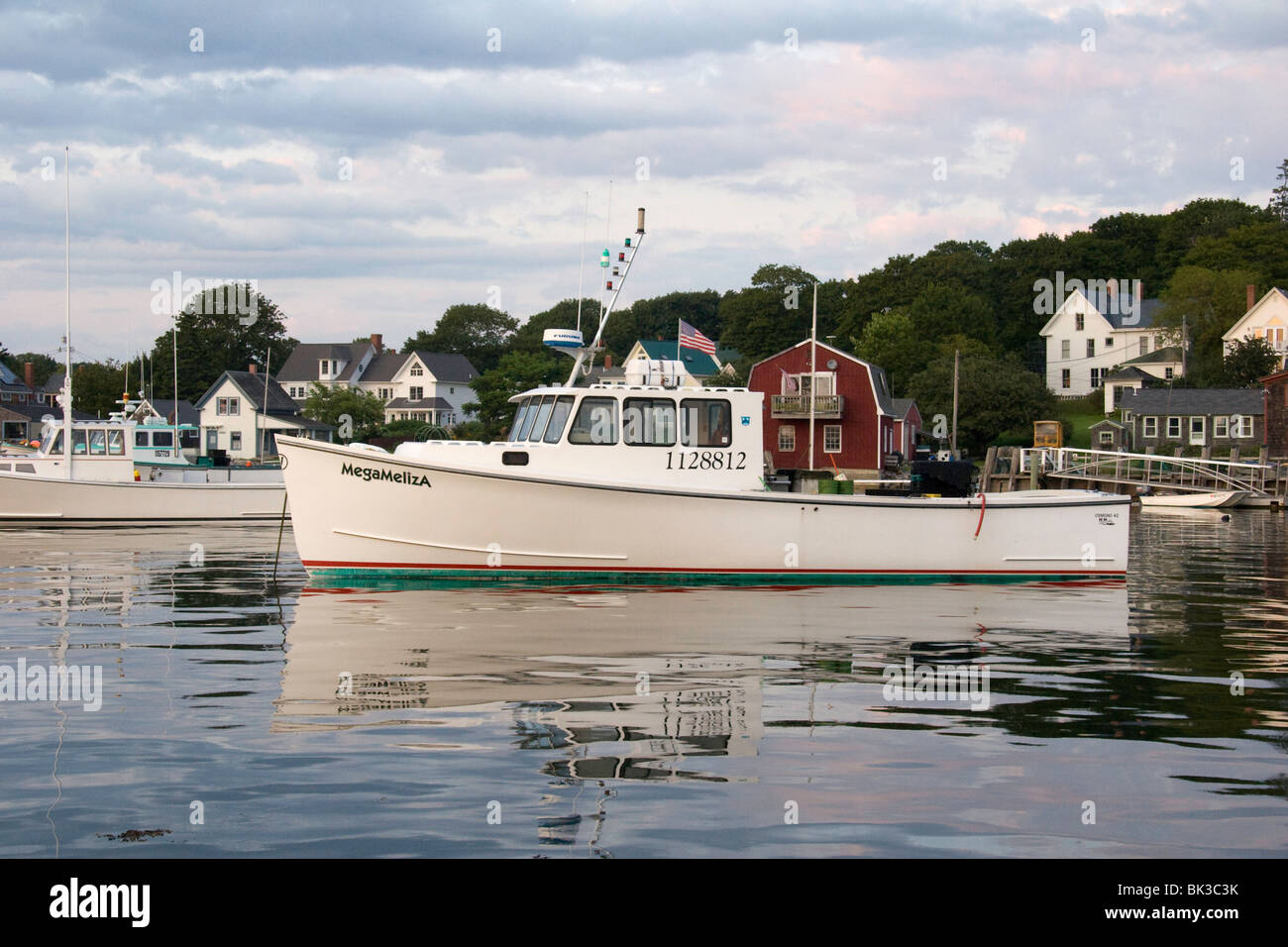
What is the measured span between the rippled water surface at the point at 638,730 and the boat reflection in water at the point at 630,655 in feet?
0.13

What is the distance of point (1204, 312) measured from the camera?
81250 millimetres

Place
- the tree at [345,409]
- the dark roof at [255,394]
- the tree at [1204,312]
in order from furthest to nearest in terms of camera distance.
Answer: the dark roof at [255,394], the tree at [345,409], the tree at [1204,312]

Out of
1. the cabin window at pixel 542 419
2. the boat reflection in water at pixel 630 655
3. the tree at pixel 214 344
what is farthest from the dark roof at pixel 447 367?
the boat reflection in water at pixel 630 655

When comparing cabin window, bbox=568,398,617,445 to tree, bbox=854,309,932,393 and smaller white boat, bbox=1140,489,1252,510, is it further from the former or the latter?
tree, bbox=854,309,932,393

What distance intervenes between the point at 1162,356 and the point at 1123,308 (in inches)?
501

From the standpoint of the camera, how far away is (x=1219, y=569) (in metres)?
20.7

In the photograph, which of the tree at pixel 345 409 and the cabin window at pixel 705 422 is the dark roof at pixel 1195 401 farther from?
the cabin window at pixel 705 422

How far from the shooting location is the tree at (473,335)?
133 metres

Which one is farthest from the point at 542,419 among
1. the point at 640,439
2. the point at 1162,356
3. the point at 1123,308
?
the point at 1123,308

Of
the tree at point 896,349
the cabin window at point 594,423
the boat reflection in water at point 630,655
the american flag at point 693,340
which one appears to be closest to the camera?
the boat reflection in water at point 630,655

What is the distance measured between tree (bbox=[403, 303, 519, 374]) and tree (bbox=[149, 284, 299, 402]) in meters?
21.2

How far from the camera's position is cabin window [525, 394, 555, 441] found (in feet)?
54.7

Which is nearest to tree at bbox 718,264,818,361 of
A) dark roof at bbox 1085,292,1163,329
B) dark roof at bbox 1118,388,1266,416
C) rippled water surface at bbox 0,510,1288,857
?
dark roof at bbox 1085,292,1163,329
